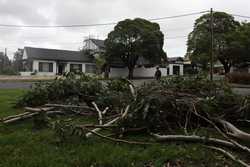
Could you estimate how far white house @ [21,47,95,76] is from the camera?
41.7 meters

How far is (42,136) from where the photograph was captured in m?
5.28

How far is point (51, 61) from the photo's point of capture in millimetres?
42938

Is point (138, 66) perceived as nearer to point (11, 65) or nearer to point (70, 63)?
point (70, 63)

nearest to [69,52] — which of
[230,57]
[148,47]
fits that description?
[148,47]

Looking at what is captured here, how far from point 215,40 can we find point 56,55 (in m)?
22.6

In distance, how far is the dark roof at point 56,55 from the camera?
4215 centimetres

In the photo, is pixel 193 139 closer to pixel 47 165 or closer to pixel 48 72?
pixel 47 165

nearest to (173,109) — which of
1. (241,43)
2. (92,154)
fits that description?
(92,154)

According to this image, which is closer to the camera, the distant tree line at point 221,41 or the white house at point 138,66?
the distant tree line at point 221,41

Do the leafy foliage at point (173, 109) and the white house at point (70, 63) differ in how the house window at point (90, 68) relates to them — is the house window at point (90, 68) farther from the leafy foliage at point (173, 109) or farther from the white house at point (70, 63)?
the leafy foliage at point (173, 109)

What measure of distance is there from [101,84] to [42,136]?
3.91 m

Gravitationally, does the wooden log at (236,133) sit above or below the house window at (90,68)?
below

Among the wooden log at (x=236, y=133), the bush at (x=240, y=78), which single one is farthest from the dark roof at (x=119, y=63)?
the wooden log at (x=236, y=133)

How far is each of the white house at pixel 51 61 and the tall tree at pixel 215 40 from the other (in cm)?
1599
